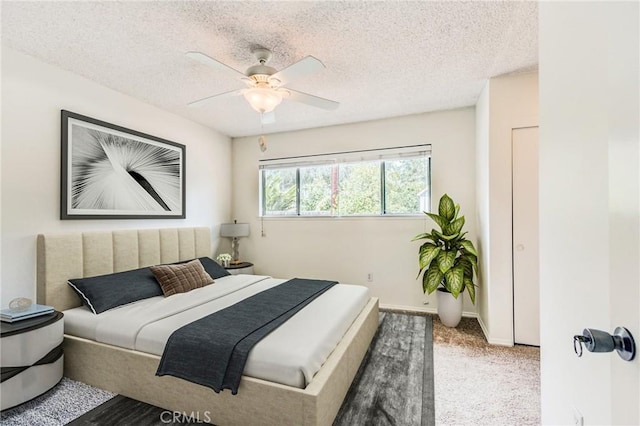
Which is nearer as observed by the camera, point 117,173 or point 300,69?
point 300,69

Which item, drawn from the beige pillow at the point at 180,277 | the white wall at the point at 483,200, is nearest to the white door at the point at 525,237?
the white wall at the point at 483,200

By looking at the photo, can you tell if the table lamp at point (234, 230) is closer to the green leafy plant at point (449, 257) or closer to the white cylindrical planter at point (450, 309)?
the green leafy plant at point (449, 257)

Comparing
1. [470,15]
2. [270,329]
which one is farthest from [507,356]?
[470,15]

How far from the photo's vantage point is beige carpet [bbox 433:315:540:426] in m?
1.87

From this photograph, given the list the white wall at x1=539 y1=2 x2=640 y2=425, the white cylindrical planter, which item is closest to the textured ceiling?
the white wall at x1=539 y1=2 x2=640 y2=425

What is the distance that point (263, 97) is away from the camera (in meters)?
2.18

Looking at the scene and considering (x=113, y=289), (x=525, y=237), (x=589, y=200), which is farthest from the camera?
(x=525, y=237)

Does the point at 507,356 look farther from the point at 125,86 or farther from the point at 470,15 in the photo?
the point at 125,86

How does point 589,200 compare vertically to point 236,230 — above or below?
above

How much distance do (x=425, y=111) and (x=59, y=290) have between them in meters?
4.45

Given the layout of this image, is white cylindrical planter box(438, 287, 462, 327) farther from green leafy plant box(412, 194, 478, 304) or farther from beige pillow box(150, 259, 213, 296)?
beige pillow box(150, 259, 213, 296)

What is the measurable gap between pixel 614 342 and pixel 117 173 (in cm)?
385

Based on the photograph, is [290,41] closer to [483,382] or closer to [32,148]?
[32,148]

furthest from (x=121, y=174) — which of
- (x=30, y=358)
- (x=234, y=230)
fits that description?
(x=30, y=358)
